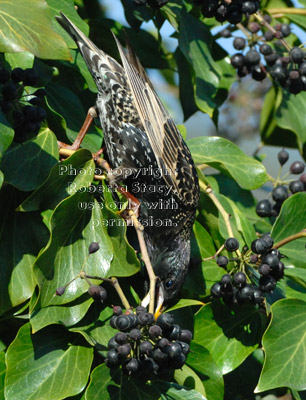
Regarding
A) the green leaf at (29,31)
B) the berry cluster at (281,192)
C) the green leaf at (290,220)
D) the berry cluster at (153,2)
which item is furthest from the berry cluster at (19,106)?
Answer: the berry cluster at (281,192)

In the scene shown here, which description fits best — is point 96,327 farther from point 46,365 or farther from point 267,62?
point 267,62

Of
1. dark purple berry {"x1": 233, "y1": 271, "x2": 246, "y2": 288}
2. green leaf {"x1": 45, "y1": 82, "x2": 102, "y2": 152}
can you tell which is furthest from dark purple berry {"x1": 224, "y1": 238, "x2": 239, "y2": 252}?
green leaf {"x1": 45, "y1": 82, "x2": 102, "y2": 152}

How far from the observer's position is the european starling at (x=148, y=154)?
3307 millimetres

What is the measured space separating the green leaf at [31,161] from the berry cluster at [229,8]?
1080 millimetres

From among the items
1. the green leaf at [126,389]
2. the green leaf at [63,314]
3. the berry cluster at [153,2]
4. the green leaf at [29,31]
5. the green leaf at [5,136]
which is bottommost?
the green leaf at [126,389]

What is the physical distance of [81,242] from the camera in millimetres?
2572

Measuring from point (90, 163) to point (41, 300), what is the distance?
0.64 m

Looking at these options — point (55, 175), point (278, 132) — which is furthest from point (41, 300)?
point (278, 132)

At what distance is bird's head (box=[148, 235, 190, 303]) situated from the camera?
2920 mm

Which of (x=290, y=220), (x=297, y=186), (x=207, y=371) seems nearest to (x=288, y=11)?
(x=297, y=186)

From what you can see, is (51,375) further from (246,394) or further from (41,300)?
(246,394)

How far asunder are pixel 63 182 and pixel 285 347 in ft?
3.56

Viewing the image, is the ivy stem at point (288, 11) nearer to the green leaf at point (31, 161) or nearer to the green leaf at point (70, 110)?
the green leaf at point (70, 110)

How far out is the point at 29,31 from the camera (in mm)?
2176
